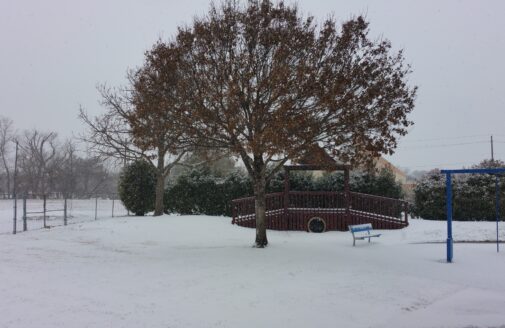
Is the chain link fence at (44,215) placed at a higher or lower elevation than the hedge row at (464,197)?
lower

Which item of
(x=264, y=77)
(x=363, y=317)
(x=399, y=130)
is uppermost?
(x=264, y=77)

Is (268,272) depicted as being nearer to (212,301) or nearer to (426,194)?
(212,301)

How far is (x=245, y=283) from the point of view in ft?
28.3

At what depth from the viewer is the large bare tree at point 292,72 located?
11.1 m

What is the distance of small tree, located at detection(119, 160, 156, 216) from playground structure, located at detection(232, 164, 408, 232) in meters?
6.56

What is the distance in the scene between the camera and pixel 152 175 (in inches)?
930

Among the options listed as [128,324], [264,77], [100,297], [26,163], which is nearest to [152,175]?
[264,77]

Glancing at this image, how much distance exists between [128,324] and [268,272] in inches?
164

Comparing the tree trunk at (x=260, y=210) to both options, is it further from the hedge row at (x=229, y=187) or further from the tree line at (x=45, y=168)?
the tree line at (x=45, y=168)

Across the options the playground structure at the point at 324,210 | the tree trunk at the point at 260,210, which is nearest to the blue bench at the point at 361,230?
the tree trunk at the point at 260,210

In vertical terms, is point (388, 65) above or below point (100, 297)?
above

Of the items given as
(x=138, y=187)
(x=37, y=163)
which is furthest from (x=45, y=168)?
(x=138, y=187)

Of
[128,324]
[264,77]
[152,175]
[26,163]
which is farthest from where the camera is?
[26,163]

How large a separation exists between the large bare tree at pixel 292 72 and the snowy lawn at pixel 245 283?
10.2ft
